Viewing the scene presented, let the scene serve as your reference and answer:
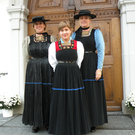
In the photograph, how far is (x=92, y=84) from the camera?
266 centimetres

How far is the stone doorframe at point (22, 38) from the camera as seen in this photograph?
11.7 feet

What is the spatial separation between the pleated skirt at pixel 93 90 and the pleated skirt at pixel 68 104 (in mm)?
207

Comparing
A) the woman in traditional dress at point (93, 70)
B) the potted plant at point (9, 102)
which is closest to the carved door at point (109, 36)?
the woman in traditional dress at point (93, 70)

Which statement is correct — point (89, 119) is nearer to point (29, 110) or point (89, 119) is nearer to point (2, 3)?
point (29, 110)

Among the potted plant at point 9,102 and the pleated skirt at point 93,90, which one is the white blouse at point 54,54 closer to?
the pleated skirt at point 93,90

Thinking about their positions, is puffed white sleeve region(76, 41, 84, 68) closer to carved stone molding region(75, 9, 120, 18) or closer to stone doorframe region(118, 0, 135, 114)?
stone doorframe region(118, 0, 135, 114)

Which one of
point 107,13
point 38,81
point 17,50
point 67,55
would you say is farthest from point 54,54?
point 107,13

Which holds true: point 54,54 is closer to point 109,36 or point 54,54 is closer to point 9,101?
point 9,101

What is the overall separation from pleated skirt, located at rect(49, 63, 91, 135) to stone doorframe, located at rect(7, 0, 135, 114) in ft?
5.40

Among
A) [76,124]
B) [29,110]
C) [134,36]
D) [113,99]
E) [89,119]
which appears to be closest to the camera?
[76,124]

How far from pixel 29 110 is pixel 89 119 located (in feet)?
3.36

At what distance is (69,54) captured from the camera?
242cm

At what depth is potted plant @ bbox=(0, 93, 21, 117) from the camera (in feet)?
11.7

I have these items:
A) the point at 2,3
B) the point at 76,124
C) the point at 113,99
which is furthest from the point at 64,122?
the point at 2,3
